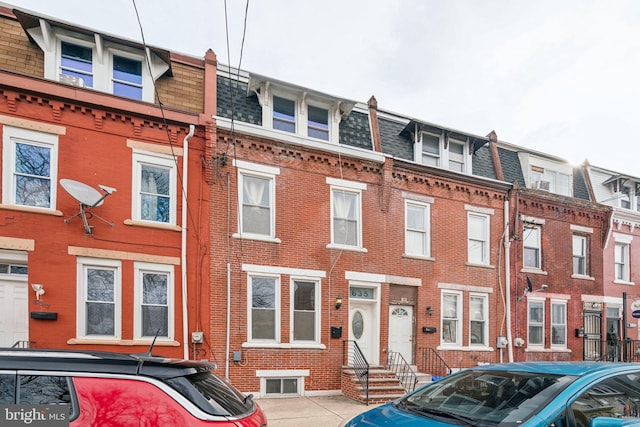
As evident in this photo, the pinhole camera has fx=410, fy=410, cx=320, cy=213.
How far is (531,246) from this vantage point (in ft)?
49.4

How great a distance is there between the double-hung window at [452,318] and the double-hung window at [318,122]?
252 inches

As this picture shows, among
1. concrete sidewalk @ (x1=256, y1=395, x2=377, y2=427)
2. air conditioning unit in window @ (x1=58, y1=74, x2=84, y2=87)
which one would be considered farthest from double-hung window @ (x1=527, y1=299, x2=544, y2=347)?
air conditioning unit in window @ (x1=58, y1=74, x2=84, y2=87)

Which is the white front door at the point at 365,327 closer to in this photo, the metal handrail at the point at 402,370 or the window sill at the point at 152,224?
the metal handrail at the point at 402,370

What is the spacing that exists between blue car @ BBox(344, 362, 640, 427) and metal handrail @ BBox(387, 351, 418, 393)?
7540 millimetres

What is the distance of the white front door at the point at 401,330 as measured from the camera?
12.4 meters

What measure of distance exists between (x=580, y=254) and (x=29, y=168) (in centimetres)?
1828

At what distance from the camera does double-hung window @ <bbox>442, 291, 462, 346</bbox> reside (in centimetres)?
1320

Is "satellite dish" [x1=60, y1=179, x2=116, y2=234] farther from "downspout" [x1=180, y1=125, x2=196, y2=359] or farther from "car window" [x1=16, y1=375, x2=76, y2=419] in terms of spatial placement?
"car window" [x1=16, y1=375, x2=76, y2=419]

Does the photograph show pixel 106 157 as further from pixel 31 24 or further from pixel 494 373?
pixel 494 373

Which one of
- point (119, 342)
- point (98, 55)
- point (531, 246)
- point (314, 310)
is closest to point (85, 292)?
point (119, 342)

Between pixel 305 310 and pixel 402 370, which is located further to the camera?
pixel 402 370

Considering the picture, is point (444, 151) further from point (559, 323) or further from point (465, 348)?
point (559, 323)

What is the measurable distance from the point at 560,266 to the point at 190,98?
1425 centimetres

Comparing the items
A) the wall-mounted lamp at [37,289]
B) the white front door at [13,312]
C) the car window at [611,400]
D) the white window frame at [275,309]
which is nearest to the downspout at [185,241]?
the white window frame at [275,309]
